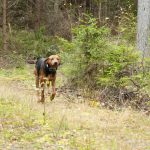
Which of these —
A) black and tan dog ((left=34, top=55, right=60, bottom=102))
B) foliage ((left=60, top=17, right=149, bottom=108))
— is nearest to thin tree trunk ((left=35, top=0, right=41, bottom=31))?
foliage ((left=60, top=17, right=149, bottom=108))

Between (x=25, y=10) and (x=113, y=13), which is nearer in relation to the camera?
(x=25, y=10)

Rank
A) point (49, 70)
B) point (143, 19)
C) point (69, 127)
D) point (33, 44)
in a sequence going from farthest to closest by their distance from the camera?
point (33, 44)
point (143, 19)
point (49, 70)
point (69, 127)

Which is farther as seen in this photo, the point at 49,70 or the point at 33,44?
the point at 33,44

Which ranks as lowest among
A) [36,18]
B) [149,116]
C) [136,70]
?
[149,116]

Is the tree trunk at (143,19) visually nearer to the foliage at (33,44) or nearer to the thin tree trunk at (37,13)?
the foliage at (33,44)

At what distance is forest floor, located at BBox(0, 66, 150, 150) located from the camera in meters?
7.34

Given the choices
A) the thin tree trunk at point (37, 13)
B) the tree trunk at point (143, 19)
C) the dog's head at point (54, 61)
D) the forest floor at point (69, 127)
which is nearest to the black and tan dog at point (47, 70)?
the dog's head at point (54, 61)

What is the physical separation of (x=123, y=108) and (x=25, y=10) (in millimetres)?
17273

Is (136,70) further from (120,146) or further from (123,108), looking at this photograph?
(120,146)

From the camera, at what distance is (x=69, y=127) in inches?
329

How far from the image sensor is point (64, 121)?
8.59 metres

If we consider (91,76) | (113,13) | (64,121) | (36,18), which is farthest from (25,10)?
(64,121)

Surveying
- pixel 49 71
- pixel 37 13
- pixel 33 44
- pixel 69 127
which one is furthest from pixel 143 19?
pixel 37 13

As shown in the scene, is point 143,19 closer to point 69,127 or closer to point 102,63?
point 102,63
